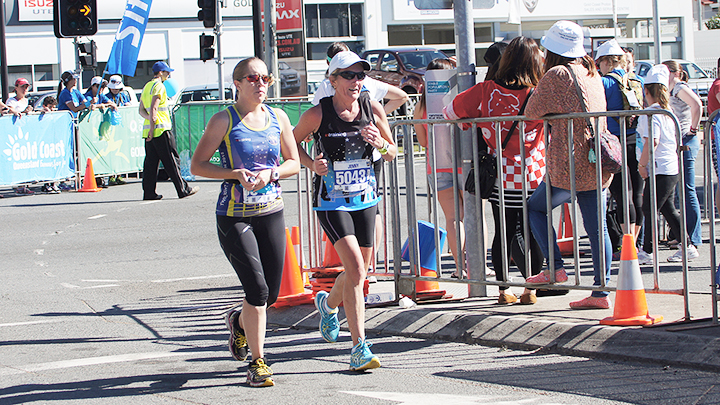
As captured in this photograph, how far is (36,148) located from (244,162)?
40.9 feet

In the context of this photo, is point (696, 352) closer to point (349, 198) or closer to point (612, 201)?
point (349, 198)

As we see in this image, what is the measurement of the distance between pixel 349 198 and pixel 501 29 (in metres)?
46.8

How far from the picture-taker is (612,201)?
8.73 m

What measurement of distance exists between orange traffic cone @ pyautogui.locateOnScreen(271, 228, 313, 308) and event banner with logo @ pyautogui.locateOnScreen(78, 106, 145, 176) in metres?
11.4

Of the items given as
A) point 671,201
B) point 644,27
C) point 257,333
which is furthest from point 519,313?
point 644,27

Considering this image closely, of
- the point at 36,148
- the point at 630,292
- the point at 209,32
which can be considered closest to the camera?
the point at 630,292

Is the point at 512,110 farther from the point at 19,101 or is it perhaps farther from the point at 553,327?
the point at 19,101

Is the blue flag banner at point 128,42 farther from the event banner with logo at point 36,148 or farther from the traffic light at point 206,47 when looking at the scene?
the traffic light at point 206,47

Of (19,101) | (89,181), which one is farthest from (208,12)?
(89,181)

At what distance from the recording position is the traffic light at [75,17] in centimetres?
1875

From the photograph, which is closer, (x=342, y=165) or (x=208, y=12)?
(x=342, y=165)

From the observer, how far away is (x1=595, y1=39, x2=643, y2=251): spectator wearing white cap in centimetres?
734

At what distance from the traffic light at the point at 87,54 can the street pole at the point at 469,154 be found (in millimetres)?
16984

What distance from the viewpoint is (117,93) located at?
61.3 ft
